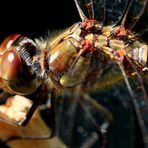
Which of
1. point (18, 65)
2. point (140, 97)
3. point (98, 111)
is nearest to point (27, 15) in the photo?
point (98, 111)

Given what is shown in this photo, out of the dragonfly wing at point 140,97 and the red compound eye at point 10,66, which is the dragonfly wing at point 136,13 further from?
the red compound eye at point 10,66

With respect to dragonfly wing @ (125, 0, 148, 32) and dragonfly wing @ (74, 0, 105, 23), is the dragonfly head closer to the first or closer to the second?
dragonfly wing @ (74, 0, 105, 23)

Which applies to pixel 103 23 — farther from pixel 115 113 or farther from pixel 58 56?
pixel 115 113

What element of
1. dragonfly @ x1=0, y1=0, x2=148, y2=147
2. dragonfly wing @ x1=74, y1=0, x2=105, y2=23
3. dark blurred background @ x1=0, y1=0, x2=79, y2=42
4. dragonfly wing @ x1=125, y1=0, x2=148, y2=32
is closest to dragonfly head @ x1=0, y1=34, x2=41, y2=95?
dragonfly @ x1=0, y1=0, x2=148, y2=147

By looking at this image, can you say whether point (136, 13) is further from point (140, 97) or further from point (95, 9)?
point (140, 97)

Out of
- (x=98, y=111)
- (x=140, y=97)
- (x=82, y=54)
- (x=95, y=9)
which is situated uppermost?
(x=95, y=9)

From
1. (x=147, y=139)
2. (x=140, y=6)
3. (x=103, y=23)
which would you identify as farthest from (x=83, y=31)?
(x=147, y=139)

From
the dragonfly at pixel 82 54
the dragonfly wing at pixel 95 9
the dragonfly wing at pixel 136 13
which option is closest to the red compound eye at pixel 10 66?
the dragonfly at pixel 82 54
